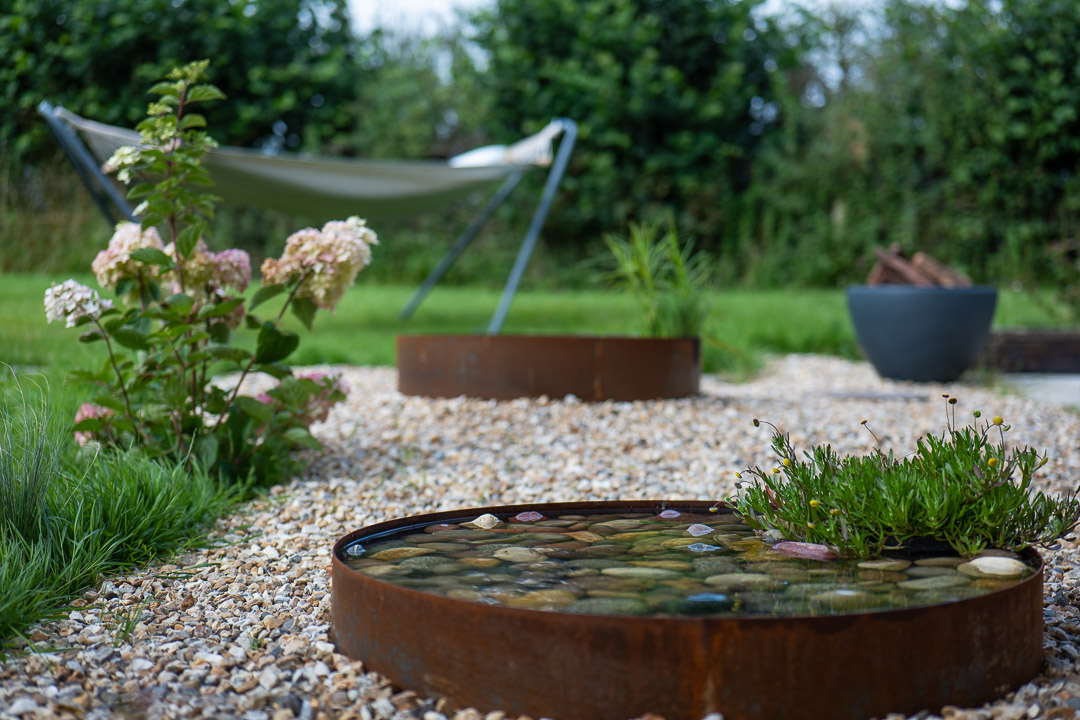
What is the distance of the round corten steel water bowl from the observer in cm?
121

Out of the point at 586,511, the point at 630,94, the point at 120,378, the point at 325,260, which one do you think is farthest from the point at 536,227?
the point at 630,94

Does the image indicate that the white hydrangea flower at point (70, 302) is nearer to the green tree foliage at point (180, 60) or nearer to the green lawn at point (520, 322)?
the green lawn at point (520, 322)

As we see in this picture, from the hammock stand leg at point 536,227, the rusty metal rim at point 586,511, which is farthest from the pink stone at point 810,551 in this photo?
the hammock stand leg at point 536,227

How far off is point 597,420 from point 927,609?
205 centimetres

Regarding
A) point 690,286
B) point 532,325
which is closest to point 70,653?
point 690,286

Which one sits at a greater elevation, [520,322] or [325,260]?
[325,260]

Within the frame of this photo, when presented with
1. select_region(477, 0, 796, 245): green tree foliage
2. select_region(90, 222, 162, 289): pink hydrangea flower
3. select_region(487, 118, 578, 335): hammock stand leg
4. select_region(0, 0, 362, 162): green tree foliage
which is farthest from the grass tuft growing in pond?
select_region(477, 0, 796, 245): green tree foliage

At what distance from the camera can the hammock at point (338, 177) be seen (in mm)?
4328

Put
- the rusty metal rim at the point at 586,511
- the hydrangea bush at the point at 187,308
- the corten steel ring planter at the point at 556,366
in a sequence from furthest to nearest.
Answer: the corten steel ring planter at the point at 556,366 → the hydrangea bush at the point at 187,308 → the rusty metal rim at the point at 586,511

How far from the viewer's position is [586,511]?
2.02m

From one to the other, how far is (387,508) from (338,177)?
3137 mm

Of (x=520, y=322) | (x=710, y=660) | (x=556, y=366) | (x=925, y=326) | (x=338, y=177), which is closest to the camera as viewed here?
(x=710, y=660)

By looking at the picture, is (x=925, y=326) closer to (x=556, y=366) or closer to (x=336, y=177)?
(x=556, y=366)

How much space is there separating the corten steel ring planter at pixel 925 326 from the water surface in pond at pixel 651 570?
9.99 ft
